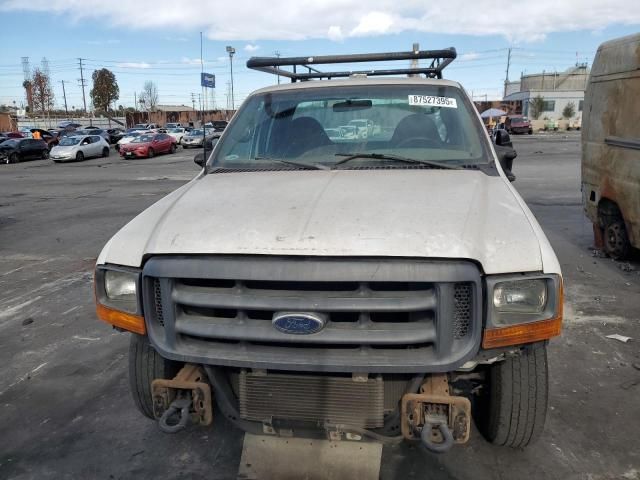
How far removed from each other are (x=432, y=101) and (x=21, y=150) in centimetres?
3363

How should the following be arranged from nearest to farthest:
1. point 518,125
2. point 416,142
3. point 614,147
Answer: point 416,142, point 614,147, point 518,125

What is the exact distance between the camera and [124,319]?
2.51m

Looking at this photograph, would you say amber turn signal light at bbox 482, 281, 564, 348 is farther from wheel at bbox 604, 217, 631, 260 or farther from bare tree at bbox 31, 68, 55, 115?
bare tree at bbox 31, 68, 55, 115

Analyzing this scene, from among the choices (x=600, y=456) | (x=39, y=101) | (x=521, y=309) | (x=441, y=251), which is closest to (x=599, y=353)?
(x=600, y=456)

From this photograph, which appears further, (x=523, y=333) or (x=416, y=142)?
(x=416, y=142)

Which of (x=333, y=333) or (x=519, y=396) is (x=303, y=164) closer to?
(x=333, y=333)

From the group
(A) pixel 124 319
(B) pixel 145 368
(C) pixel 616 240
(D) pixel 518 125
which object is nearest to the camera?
(A) pixel 124 319

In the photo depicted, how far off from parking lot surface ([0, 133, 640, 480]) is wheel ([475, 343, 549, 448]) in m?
0.29

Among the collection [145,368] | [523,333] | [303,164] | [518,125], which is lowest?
[145,368]

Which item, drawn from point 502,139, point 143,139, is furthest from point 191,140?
point 502,139

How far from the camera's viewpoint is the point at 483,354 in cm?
226

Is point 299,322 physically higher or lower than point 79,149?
higher

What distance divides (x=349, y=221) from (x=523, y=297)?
83 cm

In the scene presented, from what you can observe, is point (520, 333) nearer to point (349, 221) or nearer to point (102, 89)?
point (349, 221)
